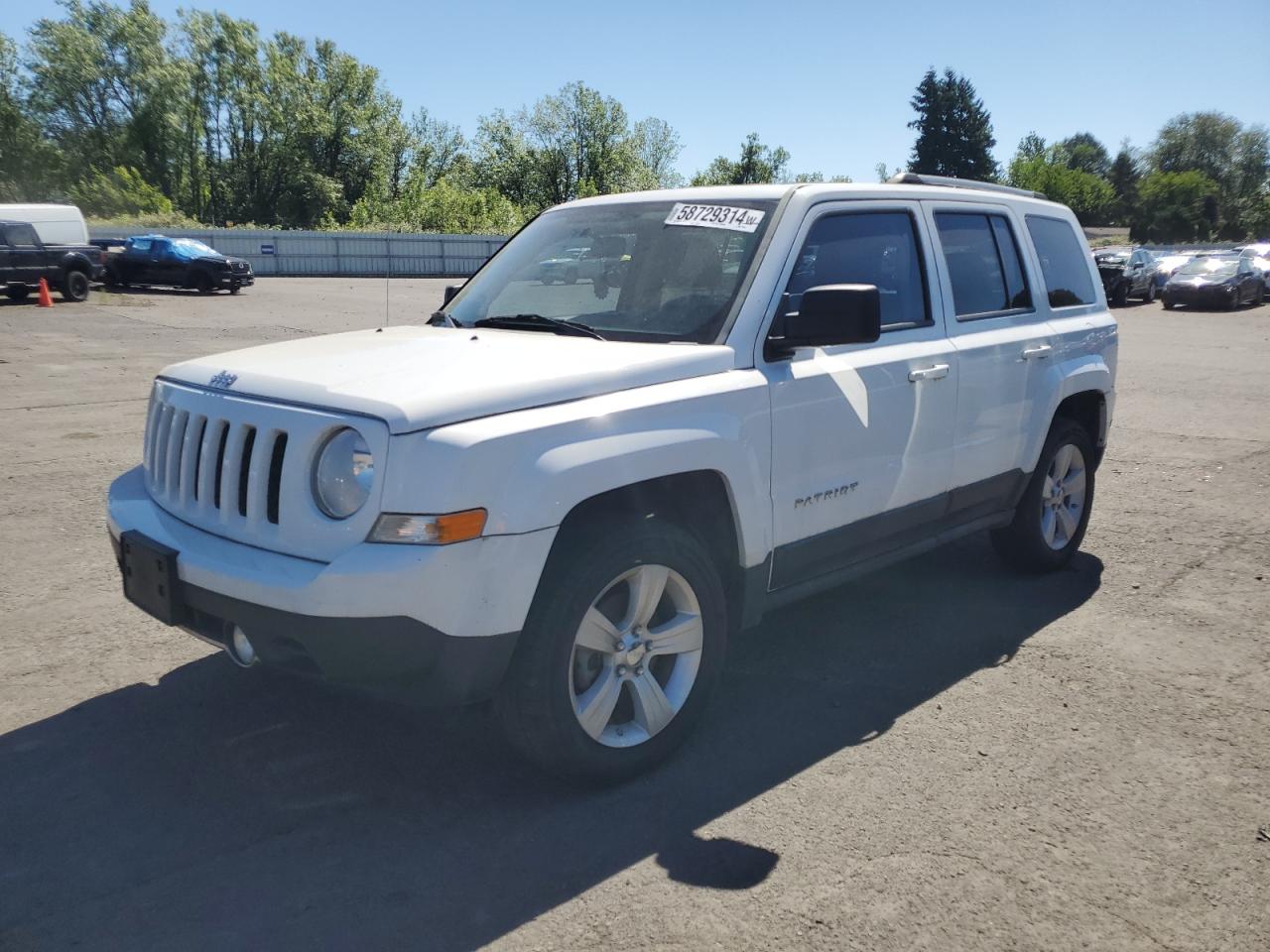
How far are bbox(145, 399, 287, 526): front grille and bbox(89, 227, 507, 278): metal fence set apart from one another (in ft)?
137

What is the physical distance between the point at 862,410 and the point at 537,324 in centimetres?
129

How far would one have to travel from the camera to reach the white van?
82.1 ft

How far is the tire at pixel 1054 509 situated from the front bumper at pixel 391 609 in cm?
332

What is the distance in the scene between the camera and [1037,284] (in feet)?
17.8

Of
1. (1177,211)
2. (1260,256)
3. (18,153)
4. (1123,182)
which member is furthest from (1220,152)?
(18,153)

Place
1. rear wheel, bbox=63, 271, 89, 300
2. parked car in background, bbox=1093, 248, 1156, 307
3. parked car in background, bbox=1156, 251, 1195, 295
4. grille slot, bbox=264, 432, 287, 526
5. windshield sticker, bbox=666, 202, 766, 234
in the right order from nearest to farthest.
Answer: grille slot, bbox=264, 432, 287, 526 → windshield sticker, bbox=666, 202, 766, 234 → rear wheel, bbox=63, 271, 89, 300 → parked car in background, bbox=1093, 248, 1156, 307 → parked car in background, bbox=1156, 251, 1195, 295

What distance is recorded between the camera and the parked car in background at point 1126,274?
31406 mm

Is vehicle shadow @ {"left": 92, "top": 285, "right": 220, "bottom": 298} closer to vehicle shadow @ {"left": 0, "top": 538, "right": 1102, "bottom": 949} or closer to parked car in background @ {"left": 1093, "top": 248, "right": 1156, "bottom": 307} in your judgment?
parked car in background @ {"left": 1093, "top": 248, "right": 1156, "bottom": 307}

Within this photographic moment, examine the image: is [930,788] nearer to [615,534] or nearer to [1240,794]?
[1240,794]

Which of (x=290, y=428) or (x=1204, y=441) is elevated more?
(x=290, y=428)

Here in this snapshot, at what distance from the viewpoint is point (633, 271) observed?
4.23 meters

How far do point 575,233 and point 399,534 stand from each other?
2.03 meters

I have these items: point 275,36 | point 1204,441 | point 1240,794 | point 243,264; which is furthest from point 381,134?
point 1240,794

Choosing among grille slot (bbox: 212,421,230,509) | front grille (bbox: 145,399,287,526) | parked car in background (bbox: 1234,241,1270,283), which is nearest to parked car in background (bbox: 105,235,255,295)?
front grille (bbox: 145,399,287,526)
